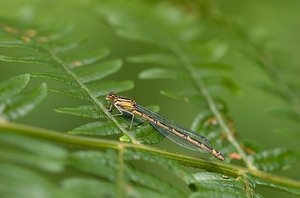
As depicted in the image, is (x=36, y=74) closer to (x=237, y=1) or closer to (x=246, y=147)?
(x=246, y=147)

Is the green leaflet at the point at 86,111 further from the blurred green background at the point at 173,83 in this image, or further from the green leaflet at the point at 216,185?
the blurred green background at the point at 173,83

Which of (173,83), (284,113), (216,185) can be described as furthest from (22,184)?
(173,83)

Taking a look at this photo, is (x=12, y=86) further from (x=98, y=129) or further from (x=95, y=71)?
(x=95, y=71)

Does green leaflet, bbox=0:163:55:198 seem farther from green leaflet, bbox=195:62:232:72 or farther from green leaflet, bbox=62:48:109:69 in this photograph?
green leaflet, bbox=195:62:232:72

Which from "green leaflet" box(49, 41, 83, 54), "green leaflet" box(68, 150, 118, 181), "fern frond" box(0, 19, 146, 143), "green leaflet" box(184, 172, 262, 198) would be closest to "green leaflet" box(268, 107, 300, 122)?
"green leaflet" box(184, 172, 262, 198)

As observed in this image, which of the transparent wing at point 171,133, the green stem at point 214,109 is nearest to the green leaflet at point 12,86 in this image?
the transparent wing at point 171,133

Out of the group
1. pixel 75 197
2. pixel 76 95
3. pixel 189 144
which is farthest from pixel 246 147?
pixel 75 197
